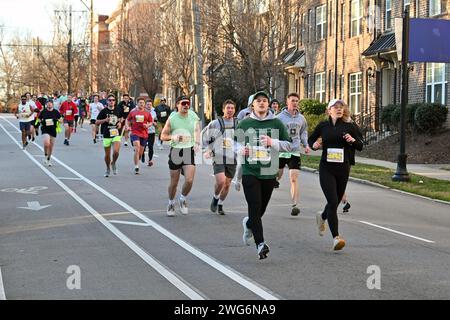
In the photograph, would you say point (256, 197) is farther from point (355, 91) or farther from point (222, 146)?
point (355, 91)

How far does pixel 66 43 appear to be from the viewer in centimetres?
7300

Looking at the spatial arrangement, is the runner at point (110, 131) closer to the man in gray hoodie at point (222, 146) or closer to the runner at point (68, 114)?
the man in gray hoodie at point (222, 146)

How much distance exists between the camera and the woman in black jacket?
31.8 feet

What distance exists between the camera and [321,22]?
39.0 m

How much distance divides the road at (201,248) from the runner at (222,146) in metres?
0.48

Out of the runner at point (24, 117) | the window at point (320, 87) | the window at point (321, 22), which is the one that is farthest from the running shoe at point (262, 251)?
the window at point (321, 22)

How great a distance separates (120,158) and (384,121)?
10.5m

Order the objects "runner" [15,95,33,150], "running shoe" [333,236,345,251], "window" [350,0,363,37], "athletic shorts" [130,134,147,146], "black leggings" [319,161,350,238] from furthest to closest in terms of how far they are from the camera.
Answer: "window" [350,0,363,37] → "runner" [15,95,33,150] → "athletic shorts" [130,134,147,146] → "black leggings" [319,161,350,238] → "running shoe" [333,236,345,251]

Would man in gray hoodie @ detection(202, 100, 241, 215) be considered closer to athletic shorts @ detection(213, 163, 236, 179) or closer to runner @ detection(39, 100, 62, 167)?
athletic shorts @ detection(213, 163, 236, 179)

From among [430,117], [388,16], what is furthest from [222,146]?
[388,16]

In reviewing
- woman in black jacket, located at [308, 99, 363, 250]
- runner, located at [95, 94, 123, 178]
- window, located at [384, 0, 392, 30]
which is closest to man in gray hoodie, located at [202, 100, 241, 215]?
woman in black jacket, located at [308, 99, 363, 250]

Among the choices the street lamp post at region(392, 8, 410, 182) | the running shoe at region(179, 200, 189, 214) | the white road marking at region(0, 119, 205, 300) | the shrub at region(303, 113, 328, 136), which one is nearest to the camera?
the white road marking at region(0, 119, 205, 300)

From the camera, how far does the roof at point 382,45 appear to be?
96.7ft

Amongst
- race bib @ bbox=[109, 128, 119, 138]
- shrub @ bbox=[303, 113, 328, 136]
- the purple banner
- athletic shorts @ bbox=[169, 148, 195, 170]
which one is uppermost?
the purple banner
